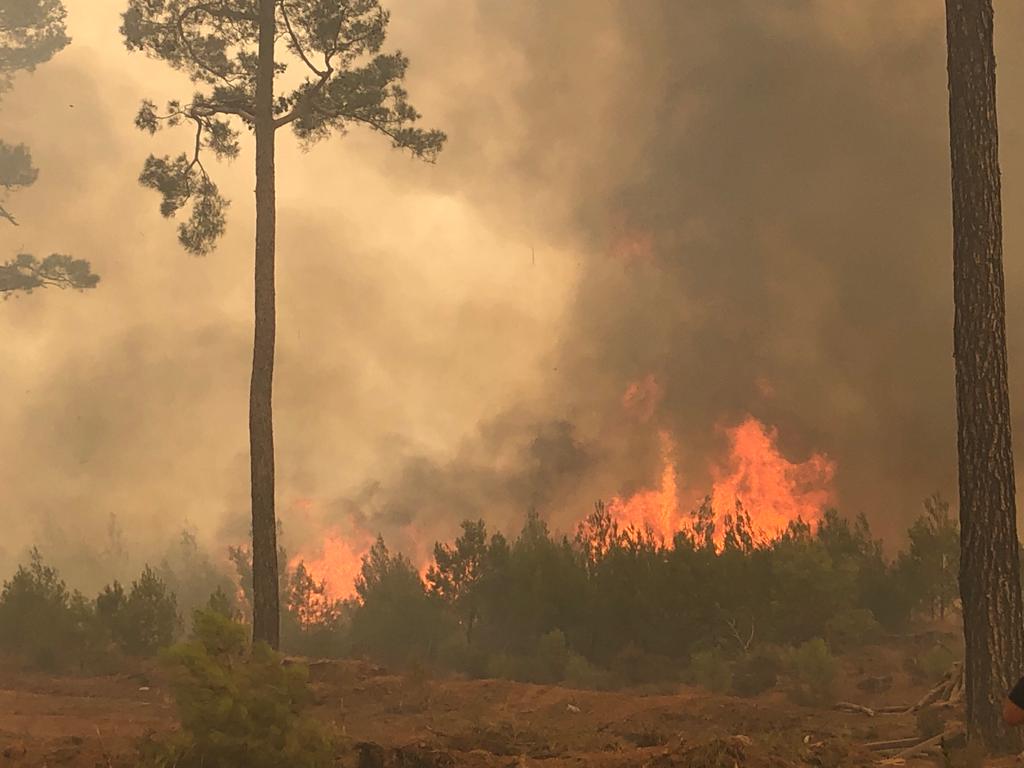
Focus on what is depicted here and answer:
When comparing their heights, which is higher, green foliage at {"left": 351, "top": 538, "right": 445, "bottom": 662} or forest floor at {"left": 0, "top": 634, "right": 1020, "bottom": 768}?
green foliage at {"left": 351, "top": 538, "right": 445, "bottom": 662}

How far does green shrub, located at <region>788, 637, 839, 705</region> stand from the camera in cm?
1202

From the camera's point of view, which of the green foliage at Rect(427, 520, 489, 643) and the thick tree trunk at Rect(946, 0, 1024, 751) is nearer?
the thick tree trunk at Rect(946, 0, 1024, 751)

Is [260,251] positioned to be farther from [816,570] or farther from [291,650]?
[816,570]

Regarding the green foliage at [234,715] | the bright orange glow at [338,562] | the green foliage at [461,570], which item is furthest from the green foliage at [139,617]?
the green foliage at [234,715]

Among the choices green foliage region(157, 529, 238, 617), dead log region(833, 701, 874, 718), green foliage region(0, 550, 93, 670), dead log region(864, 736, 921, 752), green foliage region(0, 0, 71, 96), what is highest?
green foliage region(0, 0, 71, 96)

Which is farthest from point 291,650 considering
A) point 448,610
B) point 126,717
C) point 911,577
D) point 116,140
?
point 116,140

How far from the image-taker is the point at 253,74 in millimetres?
17109

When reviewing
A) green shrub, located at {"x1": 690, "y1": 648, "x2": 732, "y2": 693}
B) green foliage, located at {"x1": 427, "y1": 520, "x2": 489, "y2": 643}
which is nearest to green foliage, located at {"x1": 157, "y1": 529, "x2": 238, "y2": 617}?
green foliage, located at {"x1": 427, "y1": 520, "x2": 489, "y2": 643}

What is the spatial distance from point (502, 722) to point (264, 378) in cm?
726

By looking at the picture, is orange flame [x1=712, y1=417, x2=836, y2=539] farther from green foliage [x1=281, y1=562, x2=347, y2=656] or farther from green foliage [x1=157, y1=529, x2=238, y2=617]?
green foliage [x1=157, y1=529, x2=238, y2=617]

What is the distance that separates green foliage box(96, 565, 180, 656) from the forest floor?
1455 millimetres

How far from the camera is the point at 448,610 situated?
696 inches

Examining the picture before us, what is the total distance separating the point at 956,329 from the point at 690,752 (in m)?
4.93

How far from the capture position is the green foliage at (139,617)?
1691 centimetres
